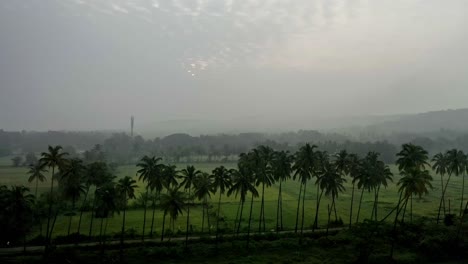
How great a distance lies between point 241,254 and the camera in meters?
54.3

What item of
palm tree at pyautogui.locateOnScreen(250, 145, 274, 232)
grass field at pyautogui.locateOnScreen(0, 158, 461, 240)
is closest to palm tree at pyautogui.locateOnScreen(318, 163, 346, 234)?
palm tree at pyautogui.locateOnScreen(250, 145, 274, 232)

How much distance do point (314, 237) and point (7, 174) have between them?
113 metres

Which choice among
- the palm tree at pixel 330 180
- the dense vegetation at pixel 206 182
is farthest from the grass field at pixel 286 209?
the palm tree at pixel 330 180

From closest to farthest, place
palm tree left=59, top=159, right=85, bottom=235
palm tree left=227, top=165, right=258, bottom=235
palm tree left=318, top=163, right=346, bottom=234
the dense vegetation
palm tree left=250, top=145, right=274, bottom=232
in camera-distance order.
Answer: the dense vegetation, palm tree left=59, top=159, right=85, bottom=235, palm tree left=227, top=165, right=258, bottom=235, palm tree left=318, top=163, right=346, bottom=234, palm tree left=250, top=145, right=274, bottom=232

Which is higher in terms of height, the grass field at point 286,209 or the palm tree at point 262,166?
the palm tree at point 262,166

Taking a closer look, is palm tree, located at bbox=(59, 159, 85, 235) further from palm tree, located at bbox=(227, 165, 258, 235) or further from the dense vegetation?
palm tree, located at bbox=(227, 165, 258, 235)

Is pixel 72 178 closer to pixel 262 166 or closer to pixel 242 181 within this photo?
pixel 242 181

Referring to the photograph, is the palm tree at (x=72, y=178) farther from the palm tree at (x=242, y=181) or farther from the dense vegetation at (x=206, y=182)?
the palm tree at (x=242, y=181)

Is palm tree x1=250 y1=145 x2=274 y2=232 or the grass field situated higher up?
palm tree x1=250 y1=145 x2=274 y2=232

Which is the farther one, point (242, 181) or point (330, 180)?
point (330, 180)

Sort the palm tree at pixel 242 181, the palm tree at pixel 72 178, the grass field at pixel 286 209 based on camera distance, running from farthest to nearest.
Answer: the grass field at pixel 286 209 < the palm tree at pixel 242 181 < the palm tree at pixel 72 178

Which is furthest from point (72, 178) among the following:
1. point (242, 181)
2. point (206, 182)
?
point (242, 181)

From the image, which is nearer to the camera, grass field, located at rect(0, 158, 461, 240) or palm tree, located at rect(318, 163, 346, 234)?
palm tree, located at rect(318, 163, 346, 234)

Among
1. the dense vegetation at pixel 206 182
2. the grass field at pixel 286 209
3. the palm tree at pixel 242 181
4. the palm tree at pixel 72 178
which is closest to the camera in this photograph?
the dense vegetation at pixel 206 182
